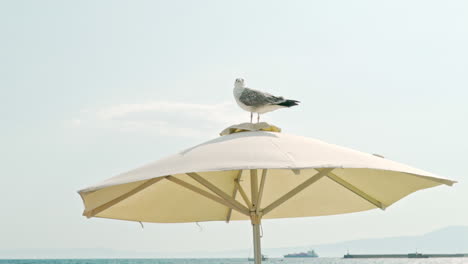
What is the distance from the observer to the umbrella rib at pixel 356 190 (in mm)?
4699

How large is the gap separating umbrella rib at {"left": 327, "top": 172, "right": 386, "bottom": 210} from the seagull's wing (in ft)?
3.02

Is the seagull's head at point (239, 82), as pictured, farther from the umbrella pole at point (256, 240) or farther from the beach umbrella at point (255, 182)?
the umbrella pole at point (256, 240)

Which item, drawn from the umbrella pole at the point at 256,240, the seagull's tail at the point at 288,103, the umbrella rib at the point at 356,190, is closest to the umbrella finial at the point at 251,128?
the seagull's tail at the point at 288,103

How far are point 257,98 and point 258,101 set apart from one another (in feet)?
0.09

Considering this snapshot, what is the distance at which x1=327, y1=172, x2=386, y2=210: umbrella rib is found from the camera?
15.4 ft

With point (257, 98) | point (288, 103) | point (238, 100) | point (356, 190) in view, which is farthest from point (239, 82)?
point (356, 190)

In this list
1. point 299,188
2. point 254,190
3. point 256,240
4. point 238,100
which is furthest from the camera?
point 238,100

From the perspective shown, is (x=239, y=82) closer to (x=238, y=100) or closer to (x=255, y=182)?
(x=238, y=100)

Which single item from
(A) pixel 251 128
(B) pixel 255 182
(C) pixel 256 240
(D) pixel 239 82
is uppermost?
(D) pixel 239 82

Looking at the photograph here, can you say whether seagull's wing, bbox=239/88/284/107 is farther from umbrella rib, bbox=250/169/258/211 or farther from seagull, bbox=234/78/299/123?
umbrella rib, bbox=250/169/258/211

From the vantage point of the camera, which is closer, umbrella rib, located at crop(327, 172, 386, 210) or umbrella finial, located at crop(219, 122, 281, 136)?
umbrella finial, located at crop(219, 122, 281, 136)

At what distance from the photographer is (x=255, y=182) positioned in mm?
4203

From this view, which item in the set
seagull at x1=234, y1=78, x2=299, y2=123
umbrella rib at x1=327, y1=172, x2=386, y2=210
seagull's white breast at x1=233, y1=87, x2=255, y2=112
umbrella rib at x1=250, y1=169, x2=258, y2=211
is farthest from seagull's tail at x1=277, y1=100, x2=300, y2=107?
umbrella rib at x1=327, y1=172, x2=386, y2=210

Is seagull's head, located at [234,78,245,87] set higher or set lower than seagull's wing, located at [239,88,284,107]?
higher
